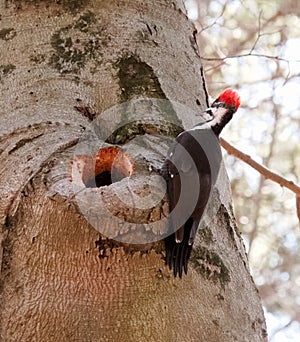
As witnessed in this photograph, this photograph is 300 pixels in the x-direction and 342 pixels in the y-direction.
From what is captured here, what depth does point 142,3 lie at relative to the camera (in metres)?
1.73

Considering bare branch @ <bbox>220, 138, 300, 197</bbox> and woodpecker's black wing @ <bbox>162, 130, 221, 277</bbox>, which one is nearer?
woodpecker's black wing @ <bbox>162, 130, 221, 277</bbox>

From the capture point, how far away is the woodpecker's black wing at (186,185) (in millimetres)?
1211

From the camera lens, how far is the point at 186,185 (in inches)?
51.6

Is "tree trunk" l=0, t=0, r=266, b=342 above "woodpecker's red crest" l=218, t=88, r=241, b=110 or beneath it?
beneath

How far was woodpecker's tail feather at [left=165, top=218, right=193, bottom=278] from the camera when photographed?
1.19m

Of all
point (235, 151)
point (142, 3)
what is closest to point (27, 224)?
point (142, 3)

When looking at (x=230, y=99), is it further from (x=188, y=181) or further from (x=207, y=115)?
(x=188, y=181)

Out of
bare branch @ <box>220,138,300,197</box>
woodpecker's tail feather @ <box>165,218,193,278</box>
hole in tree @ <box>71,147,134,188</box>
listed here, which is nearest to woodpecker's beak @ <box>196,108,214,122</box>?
hole in tree @ <box>71,147,134,188</box>

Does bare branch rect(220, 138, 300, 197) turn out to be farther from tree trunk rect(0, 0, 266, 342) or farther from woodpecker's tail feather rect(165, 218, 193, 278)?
woodpecker's tail feather rect(165, 218, 193, 278)

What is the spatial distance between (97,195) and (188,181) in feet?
0.77

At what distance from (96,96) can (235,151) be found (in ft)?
3.46

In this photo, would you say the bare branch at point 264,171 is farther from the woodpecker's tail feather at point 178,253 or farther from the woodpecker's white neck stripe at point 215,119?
the woodpecker's tail feather at point 178,253

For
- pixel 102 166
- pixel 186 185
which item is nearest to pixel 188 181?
pixel 186 185

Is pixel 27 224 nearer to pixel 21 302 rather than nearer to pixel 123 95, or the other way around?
pixel 21 302
